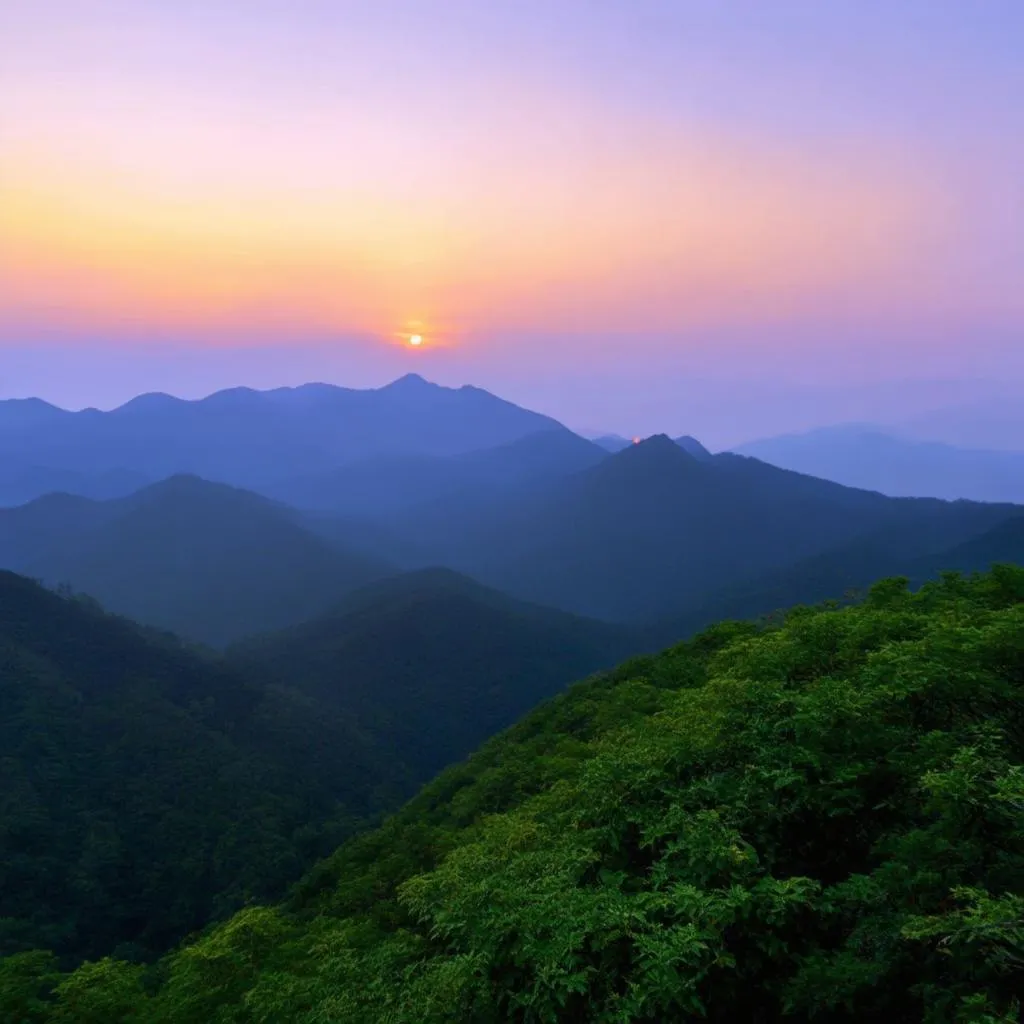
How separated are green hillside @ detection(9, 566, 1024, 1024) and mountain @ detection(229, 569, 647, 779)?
90.5 metres

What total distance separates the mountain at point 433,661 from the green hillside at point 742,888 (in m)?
90.5

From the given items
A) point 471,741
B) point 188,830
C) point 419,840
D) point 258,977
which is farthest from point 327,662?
point 258,977

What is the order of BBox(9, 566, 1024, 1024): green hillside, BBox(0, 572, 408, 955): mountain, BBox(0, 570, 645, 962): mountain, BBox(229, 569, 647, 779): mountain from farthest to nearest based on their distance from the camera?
BBox(229, 569, 647, 779): mountain < BBox(0, 570, 645, 962): mountain < BBox(0, 572, 408, 955): mountain < BBox(9, 566, 1024, 1024): green hillside

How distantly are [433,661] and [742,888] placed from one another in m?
125

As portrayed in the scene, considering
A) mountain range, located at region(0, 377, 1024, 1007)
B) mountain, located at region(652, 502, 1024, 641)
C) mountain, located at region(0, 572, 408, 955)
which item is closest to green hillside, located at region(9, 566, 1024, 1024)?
mountain range, located at region(0, 377, 1024, 1007)

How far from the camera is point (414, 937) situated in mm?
13133

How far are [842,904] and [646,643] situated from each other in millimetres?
137308

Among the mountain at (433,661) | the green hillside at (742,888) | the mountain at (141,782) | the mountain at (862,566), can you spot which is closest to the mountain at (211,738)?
the mountain at (141,782)

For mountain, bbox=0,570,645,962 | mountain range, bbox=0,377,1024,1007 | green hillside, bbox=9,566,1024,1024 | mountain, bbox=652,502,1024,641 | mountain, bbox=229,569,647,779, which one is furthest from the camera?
mountain, bbox=652,502,1024,641

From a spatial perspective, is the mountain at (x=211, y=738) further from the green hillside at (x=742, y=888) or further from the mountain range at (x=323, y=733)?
the green hillside at (x=742, y=888)

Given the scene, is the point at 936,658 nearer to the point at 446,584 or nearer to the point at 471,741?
the point at 471,741

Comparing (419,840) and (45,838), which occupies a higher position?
(419,840)

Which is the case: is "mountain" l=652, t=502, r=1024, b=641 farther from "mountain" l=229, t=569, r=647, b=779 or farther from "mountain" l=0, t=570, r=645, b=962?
"mountain" l=0, t=570, r=645, b=962

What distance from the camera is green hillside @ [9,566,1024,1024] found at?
8023 mm
